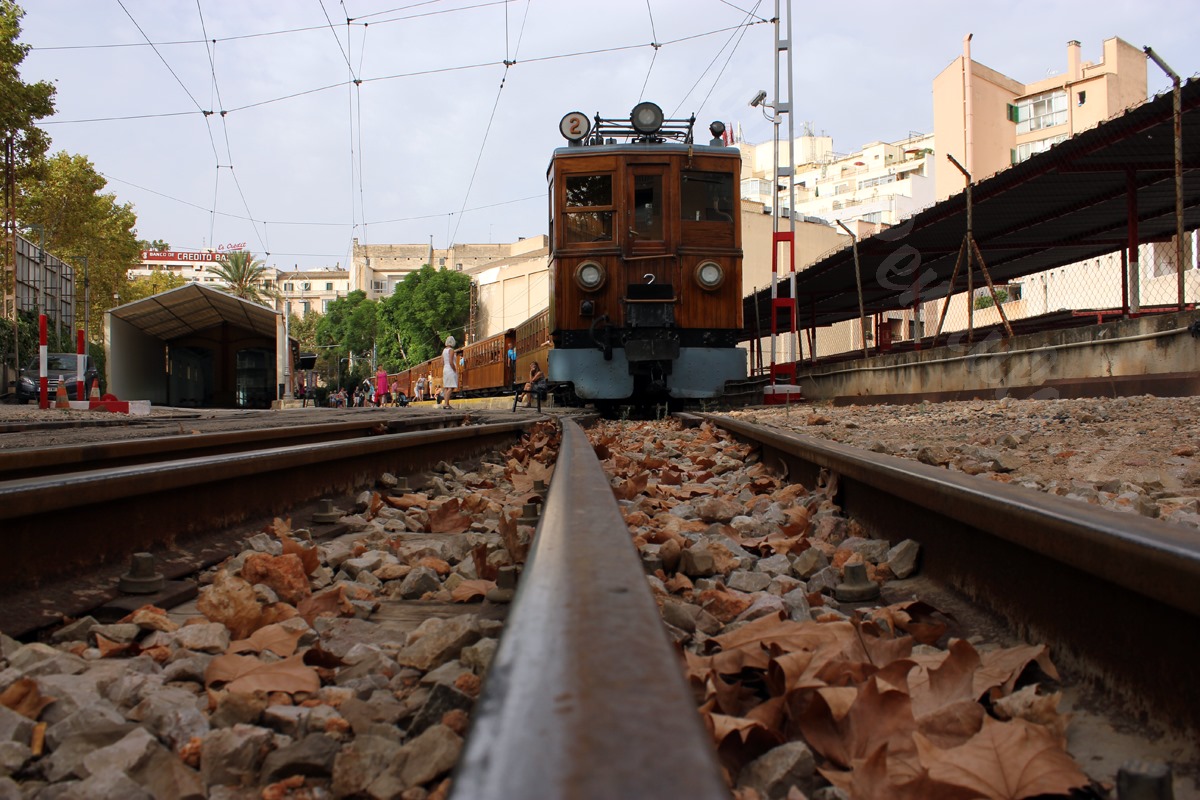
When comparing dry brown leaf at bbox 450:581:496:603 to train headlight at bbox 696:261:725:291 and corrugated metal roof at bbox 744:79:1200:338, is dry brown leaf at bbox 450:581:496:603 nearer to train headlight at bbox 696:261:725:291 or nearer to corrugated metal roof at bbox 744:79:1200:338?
corrugated metal roof at bbox 744:79:1200:338

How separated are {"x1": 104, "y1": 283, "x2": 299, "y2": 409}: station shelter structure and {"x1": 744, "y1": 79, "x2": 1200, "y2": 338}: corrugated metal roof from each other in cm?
1622

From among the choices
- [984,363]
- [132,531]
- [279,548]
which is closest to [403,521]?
[279,548]

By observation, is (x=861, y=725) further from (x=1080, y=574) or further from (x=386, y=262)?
(x=386, y=262)

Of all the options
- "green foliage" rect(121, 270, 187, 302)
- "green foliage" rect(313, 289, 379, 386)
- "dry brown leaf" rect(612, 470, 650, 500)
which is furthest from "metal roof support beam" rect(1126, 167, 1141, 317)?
"green foliage" rect(313, 289, 379, 386)

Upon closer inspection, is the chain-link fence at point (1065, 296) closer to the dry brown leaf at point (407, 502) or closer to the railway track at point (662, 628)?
the dry brown leaf at point (407, 502)

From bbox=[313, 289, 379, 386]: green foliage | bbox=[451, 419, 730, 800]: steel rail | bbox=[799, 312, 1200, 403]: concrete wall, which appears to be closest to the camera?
bbox=[451, 419, 730, 800]: steel rail

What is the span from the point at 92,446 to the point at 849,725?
139 inches

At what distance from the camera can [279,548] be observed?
2.96m

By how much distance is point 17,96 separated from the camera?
2145cm

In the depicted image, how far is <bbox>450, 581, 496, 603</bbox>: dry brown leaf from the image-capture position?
91.8 inches

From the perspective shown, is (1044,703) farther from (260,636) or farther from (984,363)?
(984,363)

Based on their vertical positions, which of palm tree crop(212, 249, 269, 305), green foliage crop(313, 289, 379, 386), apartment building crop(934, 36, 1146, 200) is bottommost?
green foliage crop(313, 289, 379, 386)

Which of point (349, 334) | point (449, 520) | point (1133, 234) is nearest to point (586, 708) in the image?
point (449, 520)

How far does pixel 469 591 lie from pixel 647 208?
984cm
